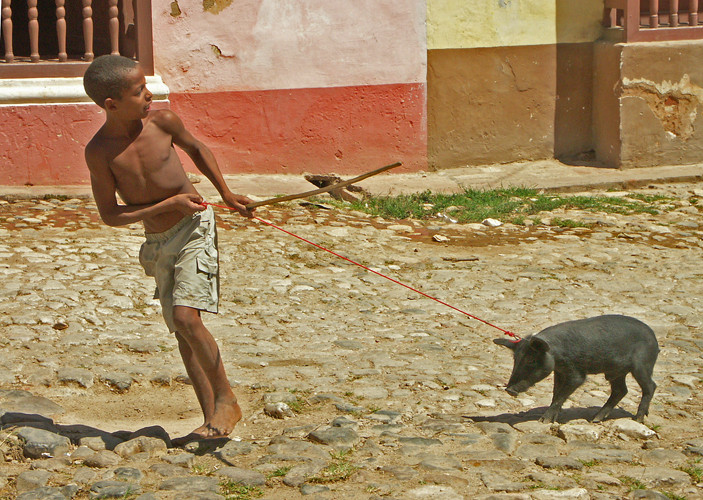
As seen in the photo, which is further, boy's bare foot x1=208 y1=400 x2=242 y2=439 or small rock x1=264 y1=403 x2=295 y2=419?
small rock x1=264 y1=403 x2=295 y2=419

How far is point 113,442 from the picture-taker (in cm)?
412

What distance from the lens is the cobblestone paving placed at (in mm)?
3768

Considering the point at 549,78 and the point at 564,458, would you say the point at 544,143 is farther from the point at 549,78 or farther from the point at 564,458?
the point at 564,458

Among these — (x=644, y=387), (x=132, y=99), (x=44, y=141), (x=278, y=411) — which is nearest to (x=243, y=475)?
(x=278, y=411)

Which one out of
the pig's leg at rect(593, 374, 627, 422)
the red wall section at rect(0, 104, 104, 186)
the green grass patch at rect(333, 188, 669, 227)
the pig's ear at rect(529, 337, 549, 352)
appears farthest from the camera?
the green grass patch at rect(333, 188, 669, 227)

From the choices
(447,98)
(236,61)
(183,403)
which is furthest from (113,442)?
(447,98)

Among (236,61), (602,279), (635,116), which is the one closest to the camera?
(602,279)

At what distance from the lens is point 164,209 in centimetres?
402

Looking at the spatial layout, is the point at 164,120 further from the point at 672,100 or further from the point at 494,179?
the point at 672,100

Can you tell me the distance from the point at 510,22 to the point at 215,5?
3104 mm

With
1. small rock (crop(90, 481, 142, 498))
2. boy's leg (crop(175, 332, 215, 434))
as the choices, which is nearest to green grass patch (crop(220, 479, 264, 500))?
small rock (crop(90, 481, 142, 498))

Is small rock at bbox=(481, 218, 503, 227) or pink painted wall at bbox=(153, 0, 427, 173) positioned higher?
pink painted wall at bbox=(153, 0, 427, 173)

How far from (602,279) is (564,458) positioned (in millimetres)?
3154

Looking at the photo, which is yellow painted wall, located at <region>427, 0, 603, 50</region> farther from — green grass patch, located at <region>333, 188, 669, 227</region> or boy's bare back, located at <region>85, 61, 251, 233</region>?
boy's bare back, located at <region>85, 61, 251, 233</region>
